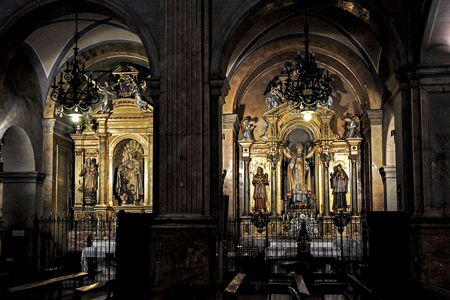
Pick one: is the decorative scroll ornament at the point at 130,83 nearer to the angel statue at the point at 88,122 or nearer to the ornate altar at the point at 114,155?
the ornate altar at the point at 114,155

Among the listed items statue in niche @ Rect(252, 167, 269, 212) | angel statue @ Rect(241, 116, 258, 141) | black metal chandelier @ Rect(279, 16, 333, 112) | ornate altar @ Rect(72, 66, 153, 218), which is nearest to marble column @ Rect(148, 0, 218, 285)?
black metal chandelier @ Rect(279, 16, 333, 112)

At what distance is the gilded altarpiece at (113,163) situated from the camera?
15.5m

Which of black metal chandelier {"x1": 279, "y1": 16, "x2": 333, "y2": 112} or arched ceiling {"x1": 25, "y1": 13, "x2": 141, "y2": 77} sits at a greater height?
arched ceiling {"x1": 25, "y1": 13, "x2": 141, "y2": 77}

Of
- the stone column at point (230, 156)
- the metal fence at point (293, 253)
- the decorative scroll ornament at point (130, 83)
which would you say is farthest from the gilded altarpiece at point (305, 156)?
the decorative scroll ornament at point (130, 83)

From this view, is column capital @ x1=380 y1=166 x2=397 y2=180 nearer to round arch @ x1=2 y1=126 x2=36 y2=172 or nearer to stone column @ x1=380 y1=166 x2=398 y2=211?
stone column @ x1=380 y1=166 x2=398 y2=211

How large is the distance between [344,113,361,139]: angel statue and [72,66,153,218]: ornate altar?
5.80 meters

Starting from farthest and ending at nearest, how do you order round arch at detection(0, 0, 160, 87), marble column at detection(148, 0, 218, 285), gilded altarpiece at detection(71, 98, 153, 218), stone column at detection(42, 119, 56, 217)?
1. gilded altarpiece at detection(71, 98, 153, 218)
2. stone column at detection(42, 119, 56, 217)
3. round arch at detection(0, 0, 160, 87)
4. marble column at detection(148, 0, 218, 285)

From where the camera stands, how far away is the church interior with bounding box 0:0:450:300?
8.34 meters

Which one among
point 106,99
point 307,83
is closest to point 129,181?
point 106,99

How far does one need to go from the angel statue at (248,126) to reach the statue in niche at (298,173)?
1.27m

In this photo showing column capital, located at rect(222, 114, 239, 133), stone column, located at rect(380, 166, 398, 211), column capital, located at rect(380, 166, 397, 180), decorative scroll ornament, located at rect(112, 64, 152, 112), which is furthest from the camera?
decorative scroll ornament, located at rect(112, 64, 152, 112)

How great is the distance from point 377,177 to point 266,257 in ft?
12.2

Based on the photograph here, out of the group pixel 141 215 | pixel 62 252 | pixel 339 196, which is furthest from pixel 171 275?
pixel 339 196

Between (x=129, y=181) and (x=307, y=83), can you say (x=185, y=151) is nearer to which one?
(x=307, y=83)
